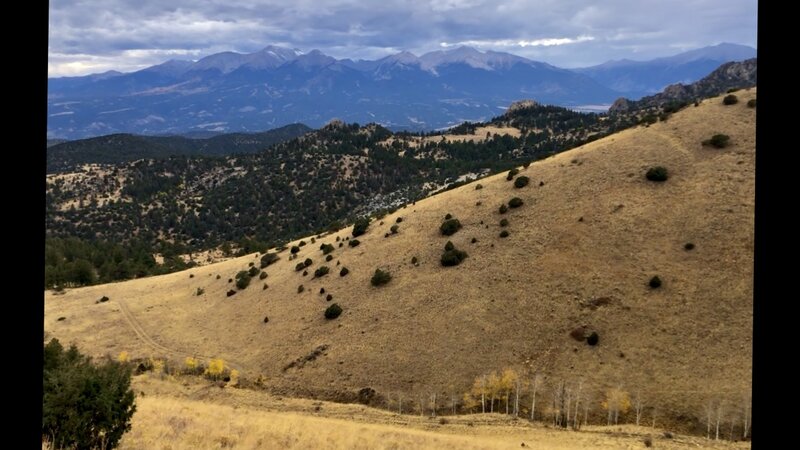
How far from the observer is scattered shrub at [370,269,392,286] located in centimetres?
4744

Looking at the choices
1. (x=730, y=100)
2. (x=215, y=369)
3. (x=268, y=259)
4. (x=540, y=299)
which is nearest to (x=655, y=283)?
(x=540, y=299)

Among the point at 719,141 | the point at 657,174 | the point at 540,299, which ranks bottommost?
the point at 540,299

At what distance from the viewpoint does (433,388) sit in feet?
111

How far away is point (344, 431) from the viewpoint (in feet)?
86.3

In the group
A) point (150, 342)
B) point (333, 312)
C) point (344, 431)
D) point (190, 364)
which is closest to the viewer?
point (344, 431)

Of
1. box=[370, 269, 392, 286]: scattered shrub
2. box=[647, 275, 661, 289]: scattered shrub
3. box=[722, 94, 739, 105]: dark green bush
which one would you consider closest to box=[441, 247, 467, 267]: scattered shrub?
box=[370, 269, 392, 286]: scattered shrub

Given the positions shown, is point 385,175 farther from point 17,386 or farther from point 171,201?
point 17,386

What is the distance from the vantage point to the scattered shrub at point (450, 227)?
52.1m

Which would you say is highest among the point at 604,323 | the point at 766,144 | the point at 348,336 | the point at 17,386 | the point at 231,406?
the point at 766,144

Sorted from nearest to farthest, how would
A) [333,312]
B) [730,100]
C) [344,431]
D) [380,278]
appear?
[344,431] < [333,312] < [380,278] < [730,100]

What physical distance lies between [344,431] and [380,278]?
22.1m

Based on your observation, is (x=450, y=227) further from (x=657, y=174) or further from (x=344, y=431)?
(x=344, y=431)

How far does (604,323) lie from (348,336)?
68.0ft

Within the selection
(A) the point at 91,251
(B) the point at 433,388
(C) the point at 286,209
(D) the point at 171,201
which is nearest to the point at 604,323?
(B) the point at 433,388
